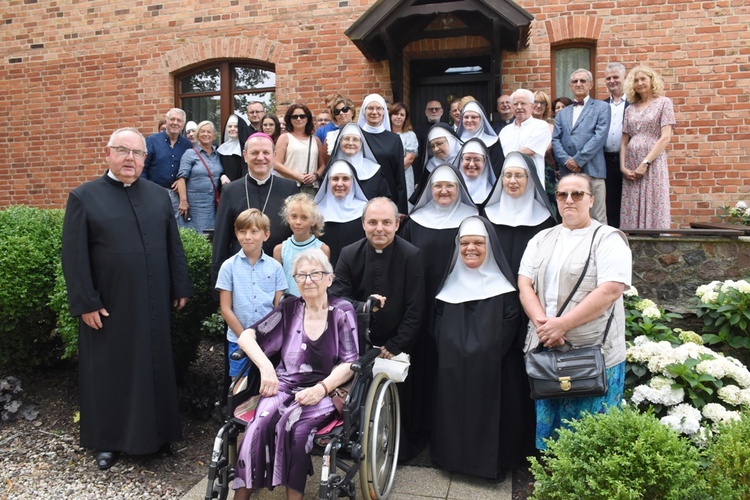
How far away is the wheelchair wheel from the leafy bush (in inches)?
106

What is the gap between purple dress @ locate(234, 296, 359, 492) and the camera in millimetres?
2914

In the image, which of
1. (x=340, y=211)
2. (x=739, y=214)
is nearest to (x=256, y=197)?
(x=340, y=211)

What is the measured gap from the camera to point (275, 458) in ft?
9.64

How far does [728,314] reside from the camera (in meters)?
4.61

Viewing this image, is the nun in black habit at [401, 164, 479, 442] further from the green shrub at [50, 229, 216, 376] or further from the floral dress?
the floral dress

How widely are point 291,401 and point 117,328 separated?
4.42 feet

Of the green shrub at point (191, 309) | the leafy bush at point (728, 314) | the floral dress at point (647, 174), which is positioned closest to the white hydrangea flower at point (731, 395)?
the leafy bush at point (728, 314)

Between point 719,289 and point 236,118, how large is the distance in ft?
16.9

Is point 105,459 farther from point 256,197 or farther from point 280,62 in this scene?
point 280,62

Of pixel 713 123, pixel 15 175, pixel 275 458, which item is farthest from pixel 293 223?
pixel 15 175

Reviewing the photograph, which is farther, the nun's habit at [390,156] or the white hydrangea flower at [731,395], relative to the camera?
the nun's habit at [390,156]

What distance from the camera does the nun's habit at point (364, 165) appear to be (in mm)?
5020

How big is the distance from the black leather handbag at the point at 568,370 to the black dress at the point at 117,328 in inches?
93.6

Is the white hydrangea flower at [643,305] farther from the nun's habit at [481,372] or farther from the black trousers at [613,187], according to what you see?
the black trousers at [613,187]
